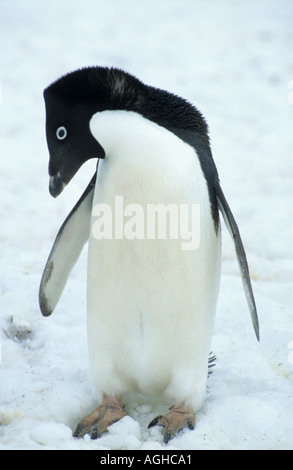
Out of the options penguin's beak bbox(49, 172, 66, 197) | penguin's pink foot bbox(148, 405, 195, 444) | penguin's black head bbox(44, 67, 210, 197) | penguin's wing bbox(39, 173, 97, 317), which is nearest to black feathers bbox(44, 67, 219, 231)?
penguin's black head bbox(44, 67, 210, 197)

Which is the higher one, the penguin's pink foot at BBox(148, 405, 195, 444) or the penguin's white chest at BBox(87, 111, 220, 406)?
the penguin's white chest at BBox(87, 111, 220, 406)

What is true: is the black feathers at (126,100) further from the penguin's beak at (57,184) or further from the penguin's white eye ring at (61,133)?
the penguin's beak at (57,184)

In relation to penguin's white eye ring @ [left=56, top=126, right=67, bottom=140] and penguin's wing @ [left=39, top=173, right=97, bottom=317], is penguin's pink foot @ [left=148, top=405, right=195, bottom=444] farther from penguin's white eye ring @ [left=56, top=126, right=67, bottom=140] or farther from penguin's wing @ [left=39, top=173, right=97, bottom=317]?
penguin's white eye ring @ [left=56, top=126, right=67, bottom=140]

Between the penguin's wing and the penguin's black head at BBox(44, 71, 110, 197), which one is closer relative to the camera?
the penguin's black head at BBox(44, 71, 110, 197)

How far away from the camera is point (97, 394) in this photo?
79.7 inches

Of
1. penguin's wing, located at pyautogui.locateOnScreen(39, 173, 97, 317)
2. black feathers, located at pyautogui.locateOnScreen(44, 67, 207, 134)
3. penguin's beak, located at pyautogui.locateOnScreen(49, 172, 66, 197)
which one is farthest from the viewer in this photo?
penguin's wing, located at pyautogui.locateOnScreen(39, 173, 97, 317)

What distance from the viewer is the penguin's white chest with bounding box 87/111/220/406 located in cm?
182

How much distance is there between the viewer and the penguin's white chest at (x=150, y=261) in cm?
182

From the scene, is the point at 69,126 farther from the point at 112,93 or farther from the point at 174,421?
the point at 174,421

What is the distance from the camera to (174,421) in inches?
73.2

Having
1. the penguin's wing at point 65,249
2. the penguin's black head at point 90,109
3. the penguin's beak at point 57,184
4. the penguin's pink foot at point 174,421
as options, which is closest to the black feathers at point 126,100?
the penguin's black head at point 90,109

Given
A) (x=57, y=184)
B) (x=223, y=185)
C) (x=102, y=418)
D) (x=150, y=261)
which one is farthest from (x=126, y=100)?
(x=223, y=185)

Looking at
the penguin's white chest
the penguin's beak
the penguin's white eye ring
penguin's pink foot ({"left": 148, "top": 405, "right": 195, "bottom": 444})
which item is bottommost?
penguin's pink foot ({"left": 148, "top": 405, "right": 195, "bottom": 444})

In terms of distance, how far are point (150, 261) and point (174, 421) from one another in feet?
1.53
